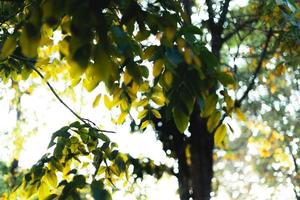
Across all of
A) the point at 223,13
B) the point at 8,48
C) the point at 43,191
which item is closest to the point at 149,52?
the point at 8,48

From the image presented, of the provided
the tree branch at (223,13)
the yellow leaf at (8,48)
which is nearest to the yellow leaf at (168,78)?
the yellow leaf at (8,48)

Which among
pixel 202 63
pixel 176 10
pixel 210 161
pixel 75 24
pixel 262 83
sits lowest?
pixel 75 24

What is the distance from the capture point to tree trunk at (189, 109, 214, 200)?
4.02 metres

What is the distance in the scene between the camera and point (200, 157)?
4.14 metres

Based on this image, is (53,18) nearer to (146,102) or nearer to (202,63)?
(202,63)

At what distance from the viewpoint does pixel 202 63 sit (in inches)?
60.6

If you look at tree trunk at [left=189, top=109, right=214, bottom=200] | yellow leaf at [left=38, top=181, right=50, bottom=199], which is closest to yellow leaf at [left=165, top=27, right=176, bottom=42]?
yellow leaf at [left=38, top=181, right=50, bottom=199]

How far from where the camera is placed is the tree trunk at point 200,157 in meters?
4.02

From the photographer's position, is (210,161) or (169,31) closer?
(169,31)

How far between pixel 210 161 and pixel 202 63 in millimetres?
2706

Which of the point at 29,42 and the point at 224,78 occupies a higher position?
the point at 224,78

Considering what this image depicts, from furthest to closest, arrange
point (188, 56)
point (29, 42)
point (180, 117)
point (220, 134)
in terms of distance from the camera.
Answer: point (220, 134)
point (180, 117)
point (188, 56)
point (29, 42)

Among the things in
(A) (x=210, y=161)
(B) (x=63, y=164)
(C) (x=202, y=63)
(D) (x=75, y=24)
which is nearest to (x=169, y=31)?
(C) (x=202, y=63)

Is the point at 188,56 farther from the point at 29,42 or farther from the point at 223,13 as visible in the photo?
the point at 223,13
